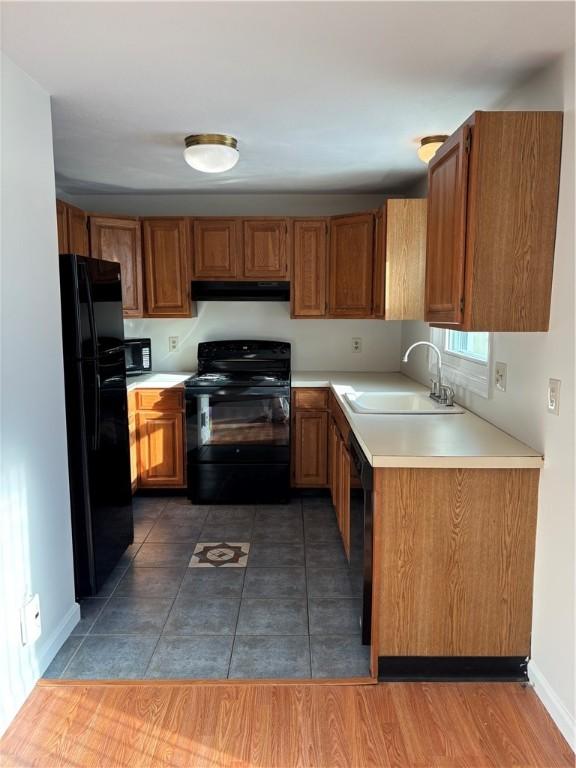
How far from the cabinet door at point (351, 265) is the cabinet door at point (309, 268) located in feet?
0.22

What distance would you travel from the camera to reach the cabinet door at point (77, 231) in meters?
3.53

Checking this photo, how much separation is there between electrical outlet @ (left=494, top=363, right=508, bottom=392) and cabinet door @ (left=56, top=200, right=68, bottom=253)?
2.59m

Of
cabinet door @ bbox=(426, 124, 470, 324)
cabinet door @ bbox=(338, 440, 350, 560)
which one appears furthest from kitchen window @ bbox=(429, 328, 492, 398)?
cabinet door @ bbox=(338, 440, 350, 560)

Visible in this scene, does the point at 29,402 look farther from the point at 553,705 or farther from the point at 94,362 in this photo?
the point at 553,705

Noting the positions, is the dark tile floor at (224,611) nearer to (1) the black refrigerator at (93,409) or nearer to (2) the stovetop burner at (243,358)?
(1) the black refrigerator at (93,409)

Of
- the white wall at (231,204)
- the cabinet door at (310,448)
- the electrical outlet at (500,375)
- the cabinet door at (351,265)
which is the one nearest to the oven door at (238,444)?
the cabinet door at (310,448)

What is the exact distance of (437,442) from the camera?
7.07ft

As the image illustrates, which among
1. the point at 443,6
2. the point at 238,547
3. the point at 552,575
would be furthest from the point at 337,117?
the point at 238,547

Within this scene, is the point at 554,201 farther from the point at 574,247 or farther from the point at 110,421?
the point at 110,421

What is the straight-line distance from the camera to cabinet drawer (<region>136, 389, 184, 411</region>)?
155 inches

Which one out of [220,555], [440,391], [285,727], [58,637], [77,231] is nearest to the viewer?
[285,727]

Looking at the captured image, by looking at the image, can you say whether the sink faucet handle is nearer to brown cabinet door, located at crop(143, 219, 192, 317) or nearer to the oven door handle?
the oven door handle

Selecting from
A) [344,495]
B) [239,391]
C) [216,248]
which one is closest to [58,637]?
[344,495]

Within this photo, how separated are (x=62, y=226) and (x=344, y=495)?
2.31 meters
